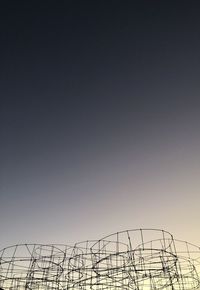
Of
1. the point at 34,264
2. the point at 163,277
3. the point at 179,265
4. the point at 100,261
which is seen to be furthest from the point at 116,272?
the point at 34,264

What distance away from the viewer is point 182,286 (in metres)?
13.7

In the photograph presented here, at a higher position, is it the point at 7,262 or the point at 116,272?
the point at 7,262

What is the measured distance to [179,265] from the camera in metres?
13.8

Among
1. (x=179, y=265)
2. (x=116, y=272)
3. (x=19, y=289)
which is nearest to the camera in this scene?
(x=116, y=272)

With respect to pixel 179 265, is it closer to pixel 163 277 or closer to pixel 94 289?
pixel 163 277

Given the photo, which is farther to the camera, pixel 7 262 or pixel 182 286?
pixel 7 262

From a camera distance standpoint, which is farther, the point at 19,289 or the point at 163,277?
the point at 19,289

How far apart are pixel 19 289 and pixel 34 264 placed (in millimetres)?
1108

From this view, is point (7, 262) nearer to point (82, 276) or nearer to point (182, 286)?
point (82, 276)

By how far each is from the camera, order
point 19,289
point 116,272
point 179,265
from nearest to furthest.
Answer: point 116,272
point 179,265
point 19,289

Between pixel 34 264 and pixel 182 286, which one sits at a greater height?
pixel 34 264

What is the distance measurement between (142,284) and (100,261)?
5.68ft

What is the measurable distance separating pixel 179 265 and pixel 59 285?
4705 mm

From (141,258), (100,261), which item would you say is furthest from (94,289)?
(141,258)
